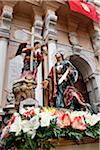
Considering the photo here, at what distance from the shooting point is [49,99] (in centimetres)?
516

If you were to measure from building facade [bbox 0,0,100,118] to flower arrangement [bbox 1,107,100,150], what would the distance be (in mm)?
3023

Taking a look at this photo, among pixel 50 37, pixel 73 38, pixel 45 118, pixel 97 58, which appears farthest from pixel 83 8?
pixel 45 118

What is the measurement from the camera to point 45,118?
106 inches

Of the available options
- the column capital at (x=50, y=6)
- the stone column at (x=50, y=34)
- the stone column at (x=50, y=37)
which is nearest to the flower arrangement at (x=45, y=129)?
the stone column at (x=50, y=37)

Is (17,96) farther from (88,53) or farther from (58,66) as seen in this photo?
(88,53)

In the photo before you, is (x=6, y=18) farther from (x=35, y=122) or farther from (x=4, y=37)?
(x=35, y=122)

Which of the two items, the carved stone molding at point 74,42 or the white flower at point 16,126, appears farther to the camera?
the carved stone molding at point 74,42

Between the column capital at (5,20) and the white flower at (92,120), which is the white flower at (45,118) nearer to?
the white flower at (92,120)

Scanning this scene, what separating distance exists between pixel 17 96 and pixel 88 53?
14.2ft

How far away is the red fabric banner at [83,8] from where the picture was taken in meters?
7.53

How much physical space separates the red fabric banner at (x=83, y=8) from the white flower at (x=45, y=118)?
5.40m

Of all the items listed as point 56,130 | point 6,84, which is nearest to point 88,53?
point 6,84

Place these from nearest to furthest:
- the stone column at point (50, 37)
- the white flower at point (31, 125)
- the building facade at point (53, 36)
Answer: the white flower at point (31, 125) → the stone column at point (50, 37) → the building facade at point (53, 36)

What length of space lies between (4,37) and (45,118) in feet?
14.7
